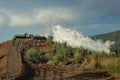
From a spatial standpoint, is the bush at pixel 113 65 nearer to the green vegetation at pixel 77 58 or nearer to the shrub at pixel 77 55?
the green vegetation at pixel 77 58

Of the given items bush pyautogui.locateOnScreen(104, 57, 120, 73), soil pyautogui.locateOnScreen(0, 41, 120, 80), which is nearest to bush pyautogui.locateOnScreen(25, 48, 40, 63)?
soil pyautogui.locateOnScreen(0, 41, 120, 80)

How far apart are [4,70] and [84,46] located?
1067 cm

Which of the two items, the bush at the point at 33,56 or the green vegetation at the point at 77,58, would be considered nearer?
the green vegetation at the point at 77,58

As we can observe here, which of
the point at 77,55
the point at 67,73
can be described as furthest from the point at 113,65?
the point at 77,55

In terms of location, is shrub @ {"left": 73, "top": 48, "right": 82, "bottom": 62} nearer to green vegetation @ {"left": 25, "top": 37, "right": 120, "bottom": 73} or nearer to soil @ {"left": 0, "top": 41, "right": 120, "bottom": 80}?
green vegetation @ {"left": 25, "top": 37, "right": 120, "bottom": 73}

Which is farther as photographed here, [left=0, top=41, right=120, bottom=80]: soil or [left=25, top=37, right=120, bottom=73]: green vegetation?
[left=25, top=37, right=120, bottom=73]: green vegetation

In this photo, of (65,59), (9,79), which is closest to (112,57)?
(65,59)

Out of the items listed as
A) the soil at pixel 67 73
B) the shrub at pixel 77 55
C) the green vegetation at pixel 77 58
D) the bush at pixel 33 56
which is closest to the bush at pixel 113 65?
the green vegetation at pixel 77 58

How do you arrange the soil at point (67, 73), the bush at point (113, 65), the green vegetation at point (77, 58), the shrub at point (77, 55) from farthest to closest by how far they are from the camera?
the shrub at point (77, 55), the green vegetation at point (77, 58), the bush at point (113, 65), the soil at point (67, 73)

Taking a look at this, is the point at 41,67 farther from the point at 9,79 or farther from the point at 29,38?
the point at 29,38

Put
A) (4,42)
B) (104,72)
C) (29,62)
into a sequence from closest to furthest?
(104,72) → (29,62) → (4,42)

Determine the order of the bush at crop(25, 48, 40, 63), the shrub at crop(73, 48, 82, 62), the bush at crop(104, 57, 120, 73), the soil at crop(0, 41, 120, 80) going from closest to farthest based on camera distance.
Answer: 1. the soil at crop(0, 41, 120, 80)
2. the bush at crop(104, 57, 120, 73)
3. the shrub at crop(73, 48, 82, 62)
4. the bush at crop(25, 48, 40, 63)

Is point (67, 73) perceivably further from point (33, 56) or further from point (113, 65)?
point (33, 56)

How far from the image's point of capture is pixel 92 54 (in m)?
34.7
